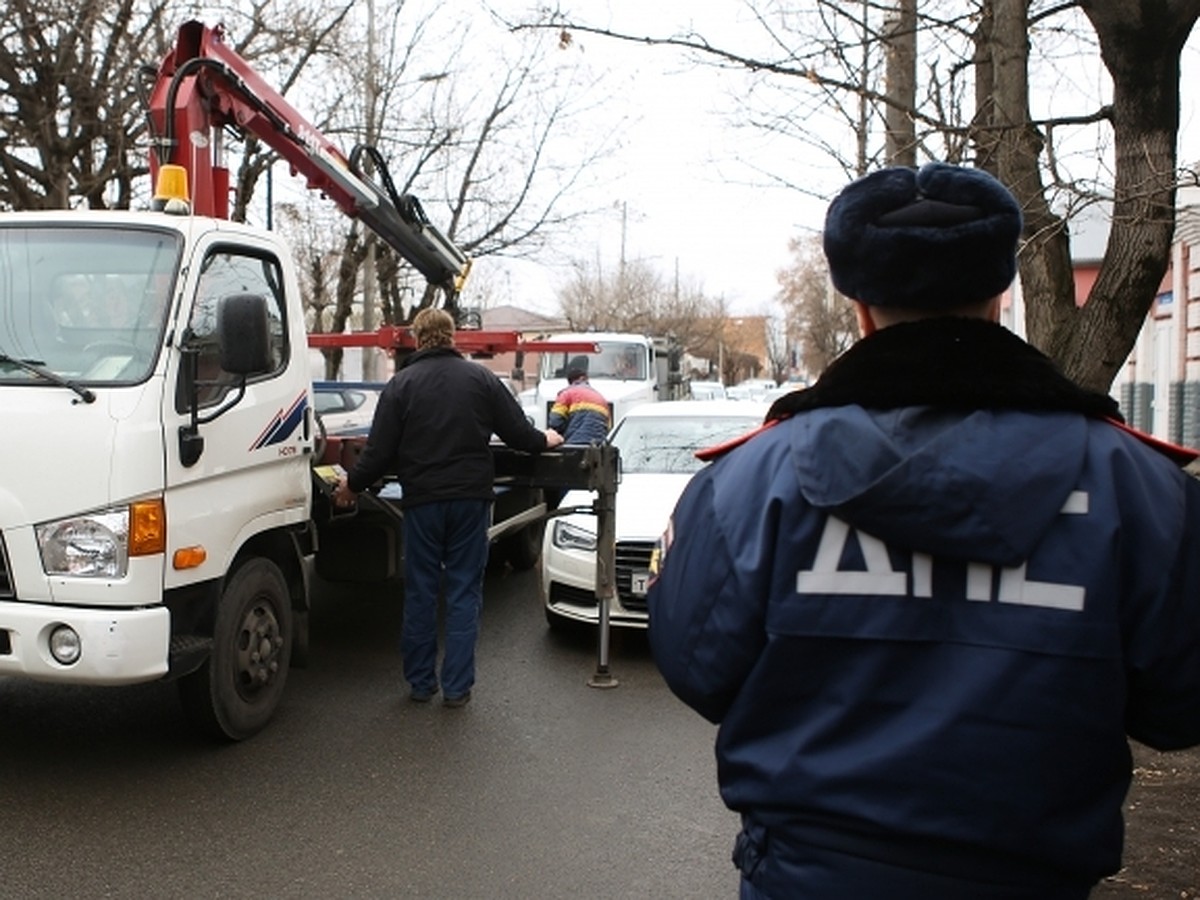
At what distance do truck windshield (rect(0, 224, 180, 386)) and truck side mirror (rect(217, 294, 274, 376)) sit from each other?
0.31 m

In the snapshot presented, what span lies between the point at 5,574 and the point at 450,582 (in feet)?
7.32

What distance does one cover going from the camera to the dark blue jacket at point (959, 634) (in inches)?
65.2

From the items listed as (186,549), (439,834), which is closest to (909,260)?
(439,834)

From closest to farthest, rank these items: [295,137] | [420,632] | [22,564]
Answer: [22,564] < [420,632] < [295,137]

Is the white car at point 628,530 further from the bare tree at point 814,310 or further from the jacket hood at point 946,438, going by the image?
the bare tree at point 814,310

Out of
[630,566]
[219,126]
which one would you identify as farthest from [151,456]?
[630,566]

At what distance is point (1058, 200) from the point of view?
653 centimetres

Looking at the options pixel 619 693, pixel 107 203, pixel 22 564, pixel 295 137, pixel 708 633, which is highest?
pixel 107 203

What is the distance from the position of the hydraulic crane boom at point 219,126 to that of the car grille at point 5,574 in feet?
8.34

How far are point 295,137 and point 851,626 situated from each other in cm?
671

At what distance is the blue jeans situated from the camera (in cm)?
605

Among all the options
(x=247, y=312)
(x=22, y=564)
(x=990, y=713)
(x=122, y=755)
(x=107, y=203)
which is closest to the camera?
(x=990, y=713)

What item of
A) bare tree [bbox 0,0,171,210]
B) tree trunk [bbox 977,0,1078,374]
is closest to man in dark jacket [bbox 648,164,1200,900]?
tree trunk [bbox 977,0,1078,374]

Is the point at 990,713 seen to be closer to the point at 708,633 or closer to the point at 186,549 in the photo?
the point at 708,633
